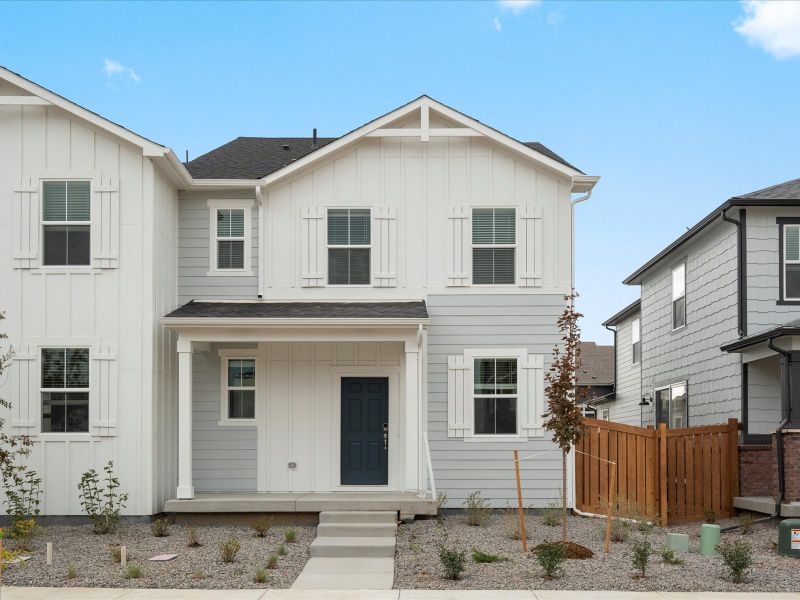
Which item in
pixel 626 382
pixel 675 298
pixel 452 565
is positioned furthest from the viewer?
pixel 626 382

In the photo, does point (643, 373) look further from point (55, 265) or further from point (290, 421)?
point (55, 265)

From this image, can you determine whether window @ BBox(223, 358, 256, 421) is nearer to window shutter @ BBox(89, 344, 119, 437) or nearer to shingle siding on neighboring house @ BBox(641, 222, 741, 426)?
window shutter @ BBox(89, 344, 119, 437)

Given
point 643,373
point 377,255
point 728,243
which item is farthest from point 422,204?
point 643,373

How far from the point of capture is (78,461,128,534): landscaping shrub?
48.4 feet

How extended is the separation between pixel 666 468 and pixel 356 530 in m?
5.18

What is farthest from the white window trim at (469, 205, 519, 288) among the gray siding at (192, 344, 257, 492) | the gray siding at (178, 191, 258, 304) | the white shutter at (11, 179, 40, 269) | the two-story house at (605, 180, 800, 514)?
the white shutter at (11, 179, 40, 269)

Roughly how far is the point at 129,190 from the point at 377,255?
423 centimetres

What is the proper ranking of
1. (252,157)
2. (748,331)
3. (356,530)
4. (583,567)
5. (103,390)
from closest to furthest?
(583,567) → (356,530) → (103,390) → (748,331) → (252,157)

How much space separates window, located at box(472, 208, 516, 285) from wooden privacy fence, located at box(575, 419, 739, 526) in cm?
295

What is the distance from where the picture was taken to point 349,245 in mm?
17000

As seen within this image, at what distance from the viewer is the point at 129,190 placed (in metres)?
15.7

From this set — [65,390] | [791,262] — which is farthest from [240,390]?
[791,262]

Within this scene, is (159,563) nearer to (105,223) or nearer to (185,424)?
(185,424)

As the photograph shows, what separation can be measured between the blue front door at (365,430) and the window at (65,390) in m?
4.25
